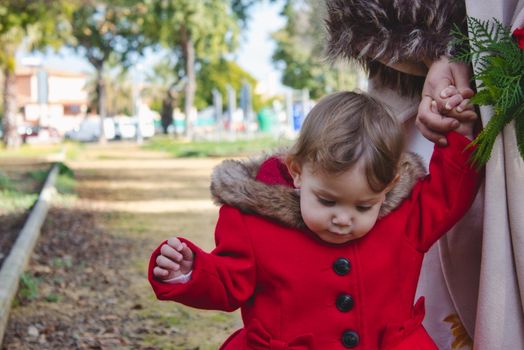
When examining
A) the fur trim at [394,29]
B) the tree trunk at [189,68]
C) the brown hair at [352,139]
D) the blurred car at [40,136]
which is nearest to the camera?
the brown hair at [352,139]

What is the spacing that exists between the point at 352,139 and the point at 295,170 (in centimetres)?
21

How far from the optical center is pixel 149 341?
4.45 metres

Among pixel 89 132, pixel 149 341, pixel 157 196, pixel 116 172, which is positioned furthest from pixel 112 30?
pixel 149 341

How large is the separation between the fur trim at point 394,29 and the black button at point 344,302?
0.71m

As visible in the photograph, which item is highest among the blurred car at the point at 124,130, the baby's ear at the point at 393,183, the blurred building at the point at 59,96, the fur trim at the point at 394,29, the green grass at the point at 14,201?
the fur trim at the point at 394,29

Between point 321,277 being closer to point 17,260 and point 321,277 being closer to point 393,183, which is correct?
point 393,183

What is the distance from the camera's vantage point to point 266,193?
2221mm

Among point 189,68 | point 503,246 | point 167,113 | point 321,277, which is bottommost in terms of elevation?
point 167,113

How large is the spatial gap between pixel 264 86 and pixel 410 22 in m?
73.9

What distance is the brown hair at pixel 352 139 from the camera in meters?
2.04

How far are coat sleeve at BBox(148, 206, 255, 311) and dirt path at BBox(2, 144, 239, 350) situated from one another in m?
2.24

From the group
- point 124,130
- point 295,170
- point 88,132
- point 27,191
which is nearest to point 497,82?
point 295,170

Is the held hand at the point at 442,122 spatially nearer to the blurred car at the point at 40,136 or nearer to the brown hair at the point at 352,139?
the brown hair at the point at 352,139

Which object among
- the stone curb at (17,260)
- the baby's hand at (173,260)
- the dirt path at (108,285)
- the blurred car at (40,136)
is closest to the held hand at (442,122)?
the baby's hand at (173,260)
